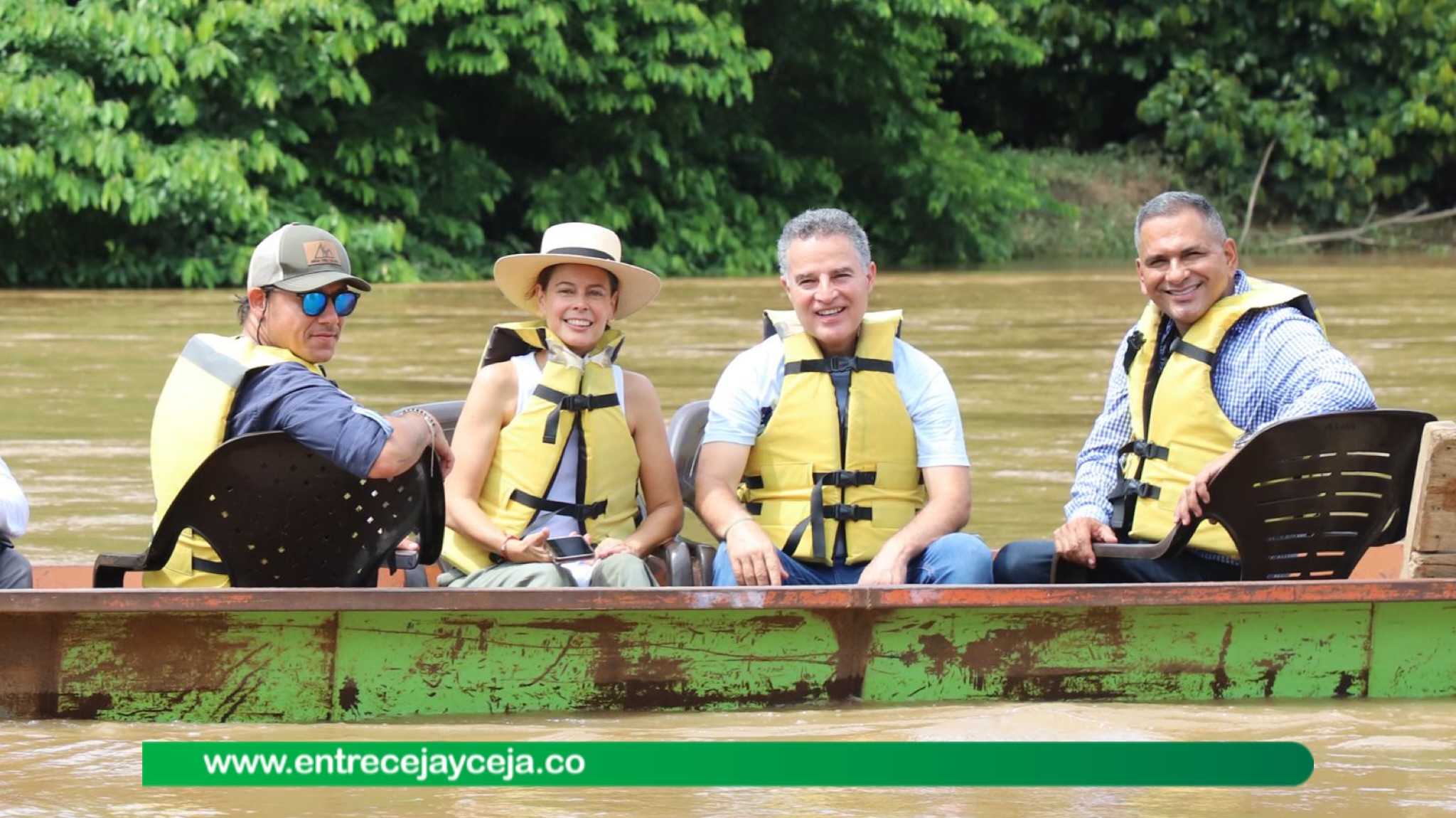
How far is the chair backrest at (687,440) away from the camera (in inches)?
177

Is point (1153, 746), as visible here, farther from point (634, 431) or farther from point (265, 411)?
point (265, 411)

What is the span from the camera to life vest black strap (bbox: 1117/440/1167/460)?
153 inches

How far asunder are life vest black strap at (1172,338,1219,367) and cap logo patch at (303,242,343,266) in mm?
1639

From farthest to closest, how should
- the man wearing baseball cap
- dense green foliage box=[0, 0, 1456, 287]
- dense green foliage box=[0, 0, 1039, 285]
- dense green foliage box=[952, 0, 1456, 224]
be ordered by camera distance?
dense green foliage box=[952, 0, 1456, 224]
dense green foliage box=[0, 0, 1456, 287]
dense green foliage box=[0, 0, 1039, 285]
the man wearing baseball cap

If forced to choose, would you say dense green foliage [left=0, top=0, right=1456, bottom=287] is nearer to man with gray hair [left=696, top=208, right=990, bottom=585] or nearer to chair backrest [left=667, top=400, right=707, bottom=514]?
chair backrest [left=667, top=400, right=707, bottom=514]

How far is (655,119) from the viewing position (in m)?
17.1

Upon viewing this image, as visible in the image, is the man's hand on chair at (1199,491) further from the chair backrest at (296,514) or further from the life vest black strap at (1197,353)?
the chair backrest at (296,514)

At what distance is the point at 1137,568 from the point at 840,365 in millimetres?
728

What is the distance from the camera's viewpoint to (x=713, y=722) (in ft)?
12.3

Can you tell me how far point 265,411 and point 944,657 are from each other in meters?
1.37

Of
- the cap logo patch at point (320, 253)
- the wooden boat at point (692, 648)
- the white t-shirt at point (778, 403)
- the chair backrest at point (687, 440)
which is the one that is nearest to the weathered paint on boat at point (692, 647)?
the wooden boat at point (692, 648)

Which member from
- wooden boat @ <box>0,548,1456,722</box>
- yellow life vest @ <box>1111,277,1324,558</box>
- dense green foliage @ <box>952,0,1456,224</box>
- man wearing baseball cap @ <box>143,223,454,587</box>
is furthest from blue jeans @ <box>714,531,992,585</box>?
dense green foliage @ <box>952,0,1456,224</box>

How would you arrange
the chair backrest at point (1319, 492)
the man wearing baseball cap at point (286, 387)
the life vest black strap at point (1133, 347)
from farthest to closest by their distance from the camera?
the life vest black strap at point (1133, 347) < the chair backrest at point (1319, 492) < the man wearing baseball cap at point (286, 387)

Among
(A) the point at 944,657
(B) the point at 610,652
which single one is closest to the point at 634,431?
(B) the point at 610,652
